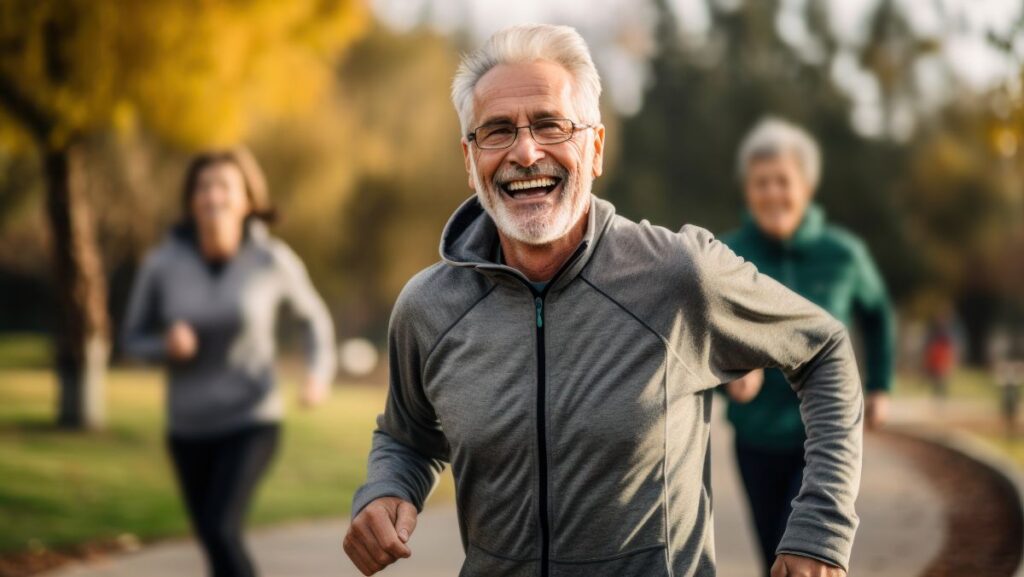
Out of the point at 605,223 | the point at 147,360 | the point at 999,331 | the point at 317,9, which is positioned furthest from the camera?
the point at 999,331

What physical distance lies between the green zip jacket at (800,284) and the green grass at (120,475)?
17.1ft

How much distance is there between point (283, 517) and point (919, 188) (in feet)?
96.7

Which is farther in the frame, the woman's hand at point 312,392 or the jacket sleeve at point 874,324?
the woman's hand at point 312,392

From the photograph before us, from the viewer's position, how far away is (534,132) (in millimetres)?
2770

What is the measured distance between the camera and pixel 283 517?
9.66 metres

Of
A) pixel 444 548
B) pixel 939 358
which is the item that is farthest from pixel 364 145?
pixel 444 548

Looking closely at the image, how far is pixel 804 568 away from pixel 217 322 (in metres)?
3.55

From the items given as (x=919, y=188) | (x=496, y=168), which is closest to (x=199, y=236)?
(x=496, y=168)

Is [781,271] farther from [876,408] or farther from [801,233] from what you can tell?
[876,408]

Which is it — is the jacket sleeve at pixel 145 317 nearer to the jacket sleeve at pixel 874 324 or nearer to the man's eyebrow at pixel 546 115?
the jacket sleeve at pixel 874 324

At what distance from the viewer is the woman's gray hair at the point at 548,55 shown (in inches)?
109

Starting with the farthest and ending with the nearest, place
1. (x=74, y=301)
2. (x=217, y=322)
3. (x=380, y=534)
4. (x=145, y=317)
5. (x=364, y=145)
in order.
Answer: (x=364, y=145) → (x=74, y=301) → (x=145, y=317) → (x=217, y=322) → (x=380, y=534)

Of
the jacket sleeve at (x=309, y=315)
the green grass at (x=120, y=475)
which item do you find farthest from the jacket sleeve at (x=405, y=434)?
the green grass at (x=120, y=475)

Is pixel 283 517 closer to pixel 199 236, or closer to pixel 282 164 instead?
pixel 199 236
